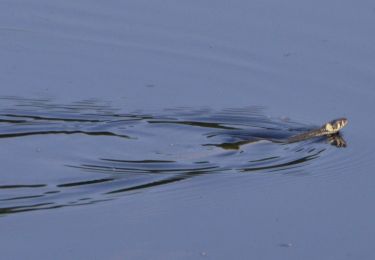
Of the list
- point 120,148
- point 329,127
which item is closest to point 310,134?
point 329,127

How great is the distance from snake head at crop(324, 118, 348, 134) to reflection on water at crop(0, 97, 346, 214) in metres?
0.08

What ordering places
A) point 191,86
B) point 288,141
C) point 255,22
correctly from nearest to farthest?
point 288,141
point 191,86
point 255,22

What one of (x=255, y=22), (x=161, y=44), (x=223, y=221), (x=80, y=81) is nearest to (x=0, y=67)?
(x=80, y=81)

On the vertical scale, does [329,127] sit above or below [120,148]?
above

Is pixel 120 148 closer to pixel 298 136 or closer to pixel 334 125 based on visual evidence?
pixel 298 136

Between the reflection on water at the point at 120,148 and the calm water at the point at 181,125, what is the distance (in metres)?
0.02

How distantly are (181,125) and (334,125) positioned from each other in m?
1.58

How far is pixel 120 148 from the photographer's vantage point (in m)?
12.0

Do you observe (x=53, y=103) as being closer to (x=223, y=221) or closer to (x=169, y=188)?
(x=169, y=188)

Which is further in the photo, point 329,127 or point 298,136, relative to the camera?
point 298,136

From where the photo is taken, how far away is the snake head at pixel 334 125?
12070 mm

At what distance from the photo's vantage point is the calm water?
9.95 meters

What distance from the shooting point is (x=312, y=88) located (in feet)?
43.1

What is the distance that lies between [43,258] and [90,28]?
217 inches
